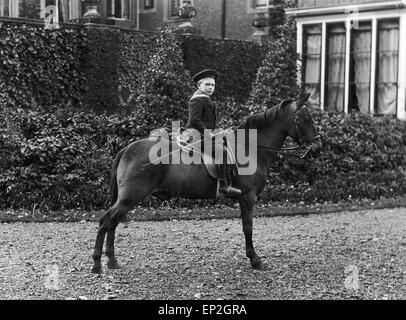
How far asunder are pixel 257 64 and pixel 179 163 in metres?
13.8

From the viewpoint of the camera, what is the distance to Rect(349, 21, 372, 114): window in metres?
19.8

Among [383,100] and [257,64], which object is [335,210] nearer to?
[383,100]

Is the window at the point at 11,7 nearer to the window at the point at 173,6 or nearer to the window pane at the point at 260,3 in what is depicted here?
the window at the point at 173,6

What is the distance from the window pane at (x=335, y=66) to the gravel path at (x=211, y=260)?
27.5 ft

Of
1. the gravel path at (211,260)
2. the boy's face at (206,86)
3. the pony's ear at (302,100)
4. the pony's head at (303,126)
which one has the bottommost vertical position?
the gravel path at (211,260)

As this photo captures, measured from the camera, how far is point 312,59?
2111cm

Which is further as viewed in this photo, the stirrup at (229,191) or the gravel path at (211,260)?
the stirrup at (229,191)

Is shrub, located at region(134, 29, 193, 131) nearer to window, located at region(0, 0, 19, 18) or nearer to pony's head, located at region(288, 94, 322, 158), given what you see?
pony's head, located at region(288, 94, 322, 158)

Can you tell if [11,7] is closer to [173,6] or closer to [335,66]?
[173,6]

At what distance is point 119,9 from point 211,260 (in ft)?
58.5

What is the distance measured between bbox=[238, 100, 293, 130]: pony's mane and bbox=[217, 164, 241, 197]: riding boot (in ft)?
2.33

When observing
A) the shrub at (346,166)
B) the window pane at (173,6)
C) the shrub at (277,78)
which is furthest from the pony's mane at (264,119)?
the window pane at (173,6)

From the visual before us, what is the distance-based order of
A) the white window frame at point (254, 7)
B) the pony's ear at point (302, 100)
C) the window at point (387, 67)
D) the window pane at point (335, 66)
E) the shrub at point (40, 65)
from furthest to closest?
the white window frame at point (254, 7)
the window pane at point (335, 66)
the window at point (387, 67)
the shrub at point (40, 65)
the pony's ear at point (302, 100)

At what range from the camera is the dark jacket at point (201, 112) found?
8.36 metres
